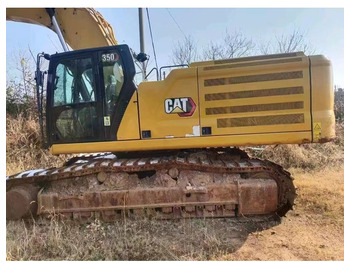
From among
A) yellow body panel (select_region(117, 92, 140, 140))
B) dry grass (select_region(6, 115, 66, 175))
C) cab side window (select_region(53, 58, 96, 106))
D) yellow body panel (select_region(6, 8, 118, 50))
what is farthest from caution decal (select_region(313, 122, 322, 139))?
dry grass (select_region(6, 115, 66, 175))

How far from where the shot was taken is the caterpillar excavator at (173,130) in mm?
3342

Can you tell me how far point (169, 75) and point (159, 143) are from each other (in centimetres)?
97

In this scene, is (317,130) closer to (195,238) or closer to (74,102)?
(195,238)

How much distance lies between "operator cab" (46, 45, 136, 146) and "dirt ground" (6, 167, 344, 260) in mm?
1279

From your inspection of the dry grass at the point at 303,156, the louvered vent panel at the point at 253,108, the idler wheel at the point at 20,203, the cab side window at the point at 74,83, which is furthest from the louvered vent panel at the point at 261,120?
the dry grass at the point at 303,156

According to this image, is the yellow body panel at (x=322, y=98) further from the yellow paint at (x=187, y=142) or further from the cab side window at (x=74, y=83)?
the cab side window at (x=74, y=83)

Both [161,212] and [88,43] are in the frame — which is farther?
[88,43]

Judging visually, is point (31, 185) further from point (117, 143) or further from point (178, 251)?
point (178, 251)

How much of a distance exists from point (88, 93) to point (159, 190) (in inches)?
69.0

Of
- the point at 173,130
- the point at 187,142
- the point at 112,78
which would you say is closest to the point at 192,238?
the point at 187,142

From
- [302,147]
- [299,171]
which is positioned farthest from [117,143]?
[302,147]

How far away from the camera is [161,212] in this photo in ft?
12.1

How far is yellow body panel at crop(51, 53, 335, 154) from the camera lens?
3271mm

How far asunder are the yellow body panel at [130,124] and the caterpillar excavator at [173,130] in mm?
14
